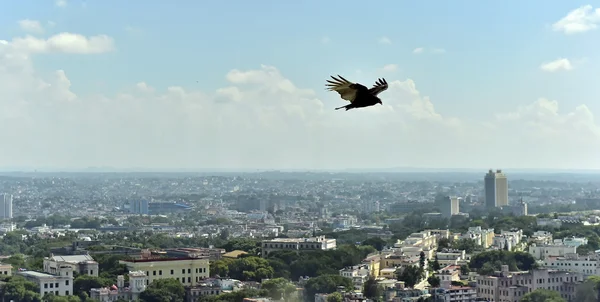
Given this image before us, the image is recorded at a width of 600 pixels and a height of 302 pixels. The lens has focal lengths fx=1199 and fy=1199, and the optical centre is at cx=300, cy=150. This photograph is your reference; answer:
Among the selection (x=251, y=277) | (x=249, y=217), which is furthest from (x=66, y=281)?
(x=249, y=217)

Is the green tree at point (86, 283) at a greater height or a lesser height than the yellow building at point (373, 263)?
lesser

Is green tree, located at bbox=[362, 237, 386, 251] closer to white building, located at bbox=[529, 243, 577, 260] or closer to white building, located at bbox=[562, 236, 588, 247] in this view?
white building, located at bbox=[529, 243, 577, 260]

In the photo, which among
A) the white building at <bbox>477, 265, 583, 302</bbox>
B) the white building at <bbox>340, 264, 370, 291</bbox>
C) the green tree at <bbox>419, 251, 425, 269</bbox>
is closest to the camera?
the white building at <bbox>477, 265, 583, 302</bbox>

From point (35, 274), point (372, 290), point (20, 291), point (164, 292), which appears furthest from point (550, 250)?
point (20, 291)

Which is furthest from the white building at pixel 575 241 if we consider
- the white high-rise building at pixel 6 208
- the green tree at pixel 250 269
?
the white high-rise building at pixel 6 208

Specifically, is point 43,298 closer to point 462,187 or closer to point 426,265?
point 426,265

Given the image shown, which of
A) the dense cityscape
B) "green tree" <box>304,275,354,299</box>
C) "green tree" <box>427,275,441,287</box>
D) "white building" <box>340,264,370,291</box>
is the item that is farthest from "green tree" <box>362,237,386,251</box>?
"green tree" <box>304,275,354,299</box>

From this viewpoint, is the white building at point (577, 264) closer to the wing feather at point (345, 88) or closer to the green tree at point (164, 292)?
the green tree at point (164, 292)
